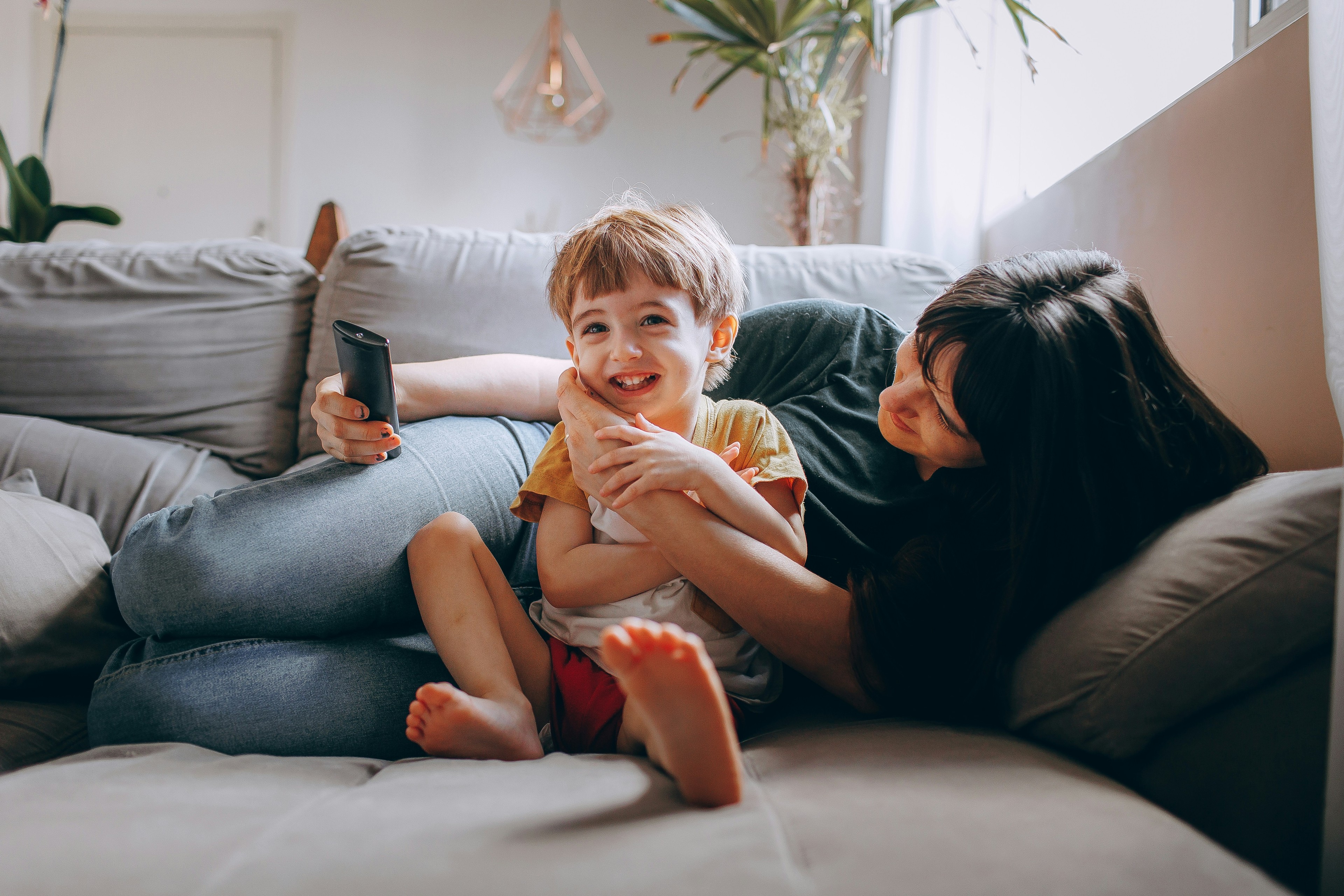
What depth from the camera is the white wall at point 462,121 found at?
3555 mm

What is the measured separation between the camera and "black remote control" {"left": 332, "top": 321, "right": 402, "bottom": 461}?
847mm

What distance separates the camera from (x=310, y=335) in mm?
1538

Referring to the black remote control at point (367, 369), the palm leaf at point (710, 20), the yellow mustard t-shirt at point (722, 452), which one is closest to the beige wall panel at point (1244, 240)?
the yellow mustard t-shirt at point (722, 452)

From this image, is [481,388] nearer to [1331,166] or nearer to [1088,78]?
[1331,166]

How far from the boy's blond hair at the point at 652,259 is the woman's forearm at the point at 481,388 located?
202 millimetres

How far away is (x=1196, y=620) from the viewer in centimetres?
58

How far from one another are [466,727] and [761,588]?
12.2 inches

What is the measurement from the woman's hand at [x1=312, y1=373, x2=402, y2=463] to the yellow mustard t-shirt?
18 centimetres

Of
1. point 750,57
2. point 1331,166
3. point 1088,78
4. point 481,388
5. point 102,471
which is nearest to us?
point 1331,166

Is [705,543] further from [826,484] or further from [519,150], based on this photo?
[519,150]

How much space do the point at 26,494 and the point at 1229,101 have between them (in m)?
1.70

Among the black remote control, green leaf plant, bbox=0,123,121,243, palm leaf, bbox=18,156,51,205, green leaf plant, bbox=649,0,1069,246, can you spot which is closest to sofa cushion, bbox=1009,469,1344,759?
the black remote control

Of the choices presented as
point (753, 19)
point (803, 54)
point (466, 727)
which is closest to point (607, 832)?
point (466, 727)

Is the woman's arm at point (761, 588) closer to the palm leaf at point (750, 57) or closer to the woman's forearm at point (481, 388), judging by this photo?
the woman's forearm at point (481, 388)
